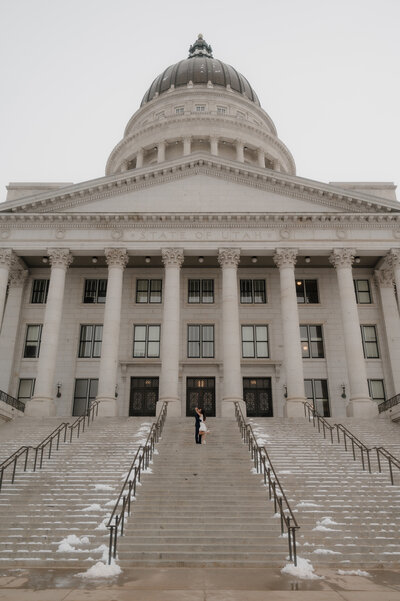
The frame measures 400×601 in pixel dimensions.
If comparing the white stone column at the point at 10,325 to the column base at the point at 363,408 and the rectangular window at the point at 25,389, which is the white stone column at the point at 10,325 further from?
the column base at the point at 363,408

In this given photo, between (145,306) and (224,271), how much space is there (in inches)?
258

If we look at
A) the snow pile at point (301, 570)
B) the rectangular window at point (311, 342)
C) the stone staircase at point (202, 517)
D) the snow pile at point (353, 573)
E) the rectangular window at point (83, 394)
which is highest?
the rectangular window at point (311, 342)

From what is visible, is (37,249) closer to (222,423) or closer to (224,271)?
(224,271)

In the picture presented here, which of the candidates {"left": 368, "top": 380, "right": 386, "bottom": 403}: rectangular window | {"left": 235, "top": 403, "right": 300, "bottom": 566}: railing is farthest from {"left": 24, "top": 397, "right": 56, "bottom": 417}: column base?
{"left": 368, "top": 380, "right": 386, "bottom": 403}: rectangular window

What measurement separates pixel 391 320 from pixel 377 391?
474cm

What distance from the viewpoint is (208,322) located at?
31734 millimetres

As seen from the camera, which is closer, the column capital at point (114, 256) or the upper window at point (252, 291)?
the column capital at point (114, 256)

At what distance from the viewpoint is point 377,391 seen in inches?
1188

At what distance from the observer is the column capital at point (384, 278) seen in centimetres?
3197

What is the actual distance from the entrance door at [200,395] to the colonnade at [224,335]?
3.52m

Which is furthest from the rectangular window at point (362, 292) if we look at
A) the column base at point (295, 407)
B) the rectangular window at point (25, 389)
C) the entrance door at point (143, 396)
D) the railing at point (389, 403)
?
the rectangular window at point (25, 389)

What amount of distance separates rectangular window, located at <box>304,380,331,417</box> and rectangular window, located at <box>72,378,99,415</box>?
13589 mm

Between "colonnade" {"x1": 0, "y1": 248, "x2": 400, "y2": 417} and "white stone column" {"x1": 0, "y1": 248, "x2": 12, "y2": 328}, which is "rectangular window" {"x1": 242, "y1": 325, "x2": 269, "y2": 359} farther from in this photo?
"white stone column" {"x1": 0, "y1": 248, "x2": 12, "y2": 328}

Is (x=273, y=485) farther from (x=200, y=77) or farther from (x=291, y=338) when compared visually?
(x=200, y=77)
